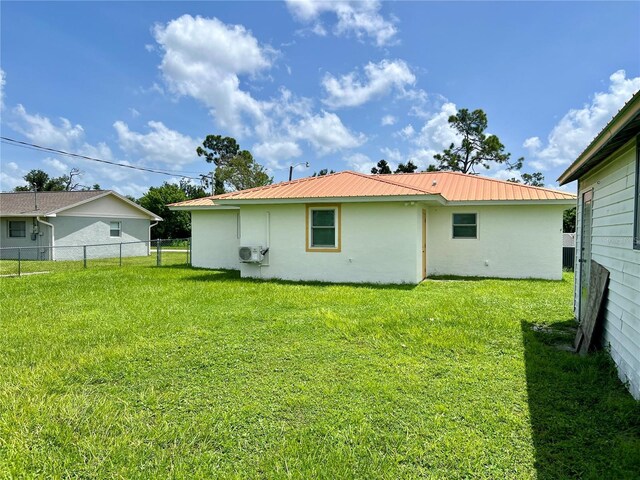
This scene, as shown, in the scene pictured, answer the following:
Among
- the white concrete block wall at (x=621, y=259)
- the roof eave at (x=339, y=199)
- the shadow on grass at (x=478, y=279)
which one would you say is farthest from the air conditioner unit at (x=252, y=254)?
the white concrete block wall at (x=621, y=259)

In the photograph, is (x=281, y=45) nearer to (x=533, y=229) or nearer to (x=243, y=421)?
(x=533, y=229)

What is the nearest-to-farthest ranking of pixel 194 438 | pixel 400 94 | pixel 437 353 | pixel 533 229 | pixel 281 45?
pixel 194 438, pixel 437 353, pixel 533 229, pixel 281 45, pixel 400 94

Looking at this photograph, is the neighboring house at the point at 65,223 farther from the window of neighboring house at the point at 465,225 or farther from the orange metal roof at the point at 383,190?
the window of neighboring house at the point at 465,225

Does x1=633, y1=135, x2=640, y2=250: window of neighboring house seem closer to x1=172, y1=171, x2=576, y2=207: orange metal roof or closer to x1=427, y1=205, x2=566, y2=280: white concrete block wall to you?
x1=172, y1=171, x2=576, y2=207: orange metal roof

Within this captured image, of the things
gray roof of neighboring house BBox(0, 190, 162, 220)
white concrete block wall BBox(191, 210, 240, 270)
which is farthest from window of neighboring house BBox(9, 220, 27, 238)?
white concrete block wall BBox(191, 210, 240, 270)

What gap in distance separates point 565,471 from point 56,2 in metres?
17.2

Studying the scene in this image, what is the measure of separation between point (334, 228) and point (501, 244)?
566 centimetres

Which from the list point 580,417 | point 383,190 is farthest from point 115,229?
point 580,417

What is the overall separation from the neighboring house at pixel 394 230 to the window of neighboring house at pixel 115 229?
14.6 m

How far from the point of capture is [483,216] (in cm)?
1214

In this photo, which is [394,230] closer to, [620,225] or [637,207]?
[620,225]

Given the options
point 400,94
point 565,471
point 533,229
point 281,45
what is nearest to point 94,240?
point 281,45

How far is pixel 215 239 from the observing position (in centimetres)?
1466

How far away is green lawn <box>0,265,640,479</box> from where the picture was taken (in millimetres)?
2559
